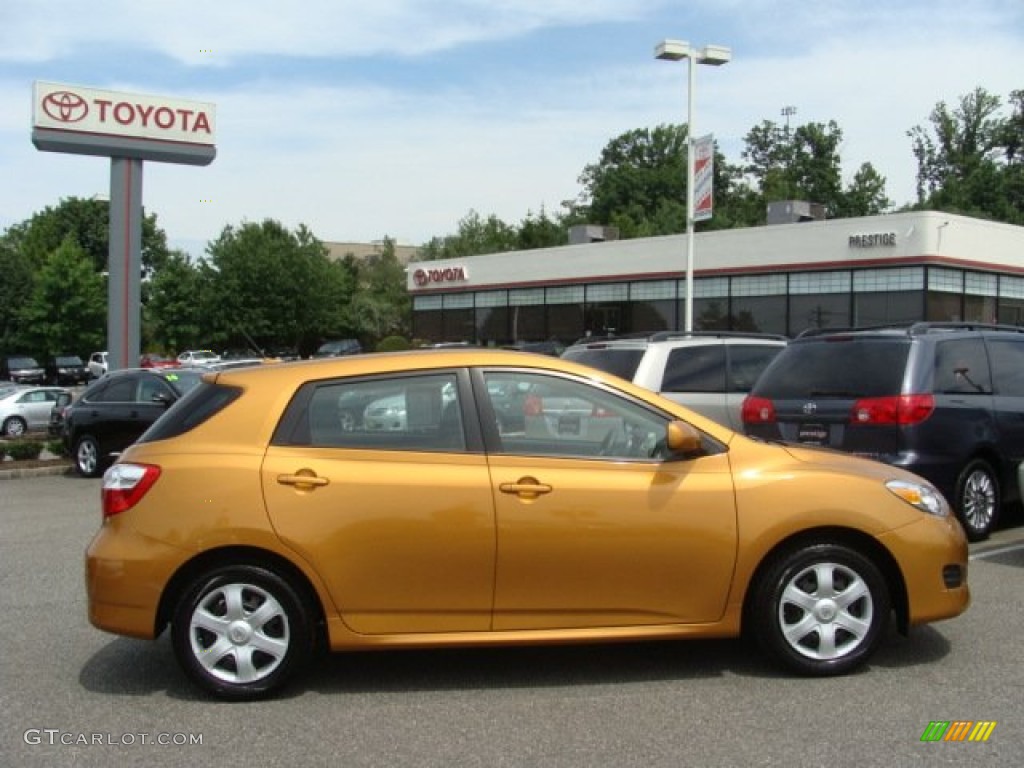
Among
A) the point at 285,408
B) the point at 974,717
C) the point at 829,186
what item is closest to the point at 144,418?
the point at 285,408

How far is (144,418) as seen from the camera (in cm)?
1447

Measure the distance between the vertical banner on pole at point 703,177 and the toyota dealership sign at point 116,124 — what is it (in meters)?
12.9

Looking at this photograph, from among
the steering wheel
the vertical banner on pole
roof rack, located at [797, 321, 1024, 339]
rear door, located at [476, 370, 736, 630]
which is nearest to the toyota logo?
the vertical banner on pole

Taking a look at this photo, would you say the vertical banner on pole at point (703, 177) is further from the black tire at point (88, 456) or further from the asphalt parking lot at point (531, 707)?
the asphalt parking lot at point (531, 707)

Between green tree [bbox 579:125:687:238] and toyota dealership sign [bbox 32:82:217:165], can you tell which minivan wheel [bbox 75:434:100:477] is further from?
green tree [bbox 579:125:687:238]

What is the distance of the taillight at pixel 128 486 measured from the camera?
475cm

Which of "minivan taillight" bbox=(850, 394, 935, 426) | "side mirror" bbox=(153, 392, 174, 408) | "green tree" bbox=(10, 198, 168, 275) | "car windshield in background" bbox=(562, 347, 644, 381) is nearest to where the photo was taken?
"minivan taillight" bbox=(850, 394, 935, 426)

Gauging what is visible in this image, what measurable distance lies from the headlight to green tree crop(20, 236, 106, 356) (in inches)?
2341

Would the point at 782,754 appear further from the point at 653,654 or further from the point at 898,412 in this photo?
the point at 898,412

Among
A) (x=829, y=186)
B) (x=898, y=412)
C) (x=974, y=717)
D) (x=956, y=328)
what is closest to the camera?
(x=974, y=717)

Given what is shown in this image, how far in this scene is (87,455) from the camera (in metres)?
14.9

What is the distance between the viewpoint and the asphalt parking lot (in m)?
4.11

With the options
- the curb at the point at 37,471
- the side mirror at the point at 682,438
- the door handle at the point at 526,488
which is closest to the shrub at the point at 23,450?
the curb at the point at 37,471

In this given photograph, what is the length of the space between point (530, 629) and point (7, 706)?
8.19 feet
